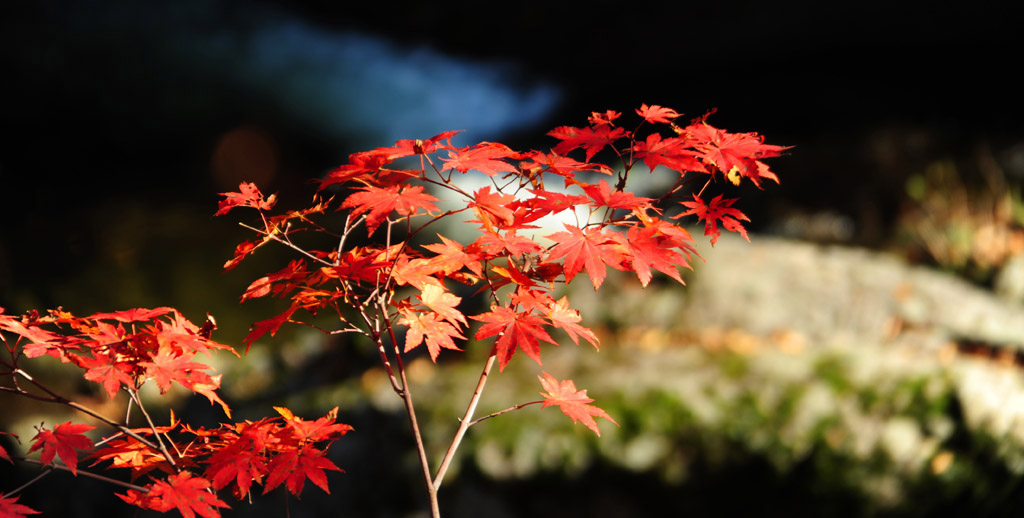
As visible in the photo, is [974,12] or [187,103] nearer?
[974,12]

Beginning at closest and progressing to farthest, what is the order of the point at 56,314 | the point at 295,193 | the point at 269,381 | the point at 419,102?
the point at 56,314
the point at 269,381
the point at 295,193
the point at 419,102

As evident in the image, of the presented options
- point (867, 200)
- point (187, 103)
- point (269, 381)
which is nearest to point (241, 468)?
point (269, 381)

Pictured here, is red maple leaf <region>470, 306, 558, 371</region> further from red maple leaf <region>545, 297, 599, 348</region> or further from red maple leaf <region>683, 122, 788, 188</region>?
red maple leaf <region>683, 122, 788, 188</region>

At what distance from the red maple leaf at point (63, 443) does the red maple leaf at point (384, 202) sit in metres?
0.49

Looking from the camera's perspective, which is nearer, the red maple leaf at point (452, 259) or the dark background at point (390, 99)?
the red maple leaf at point (452, 259)

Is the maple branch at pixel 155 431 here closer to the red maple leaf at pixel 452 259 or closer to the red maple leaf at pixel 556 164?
the red maple leaf at pixel 452 259

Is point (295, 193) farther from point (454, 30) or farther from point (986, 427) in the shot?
point (986, 427)

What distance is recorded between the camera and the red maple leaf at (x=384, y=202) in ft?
2.80

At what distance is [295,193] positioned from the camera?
7.32 metres

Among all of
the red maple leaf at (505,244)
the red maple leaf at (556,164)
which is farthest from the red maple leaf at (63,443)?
the red maple leaf at (556,164)

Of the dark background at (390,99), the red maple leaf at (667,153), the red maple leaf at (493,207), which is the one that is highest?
the red maple leaf at (667,153)

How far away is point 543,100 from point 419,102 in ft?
6.58

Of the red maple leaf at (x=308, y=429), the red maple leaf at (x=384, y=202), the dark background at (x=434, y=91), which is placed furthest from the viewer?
the dark background at (x=434, y=91)

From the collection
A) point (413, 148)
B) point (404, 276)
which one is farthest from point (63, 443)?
point (413, 148)
